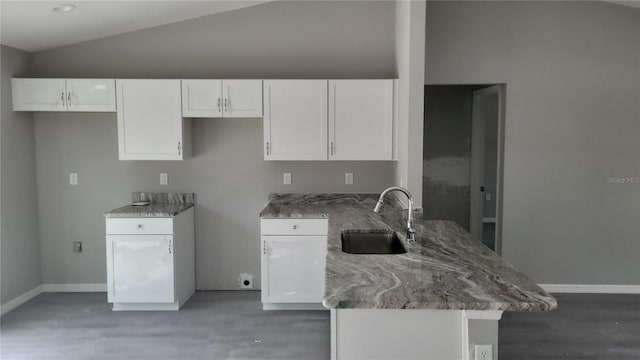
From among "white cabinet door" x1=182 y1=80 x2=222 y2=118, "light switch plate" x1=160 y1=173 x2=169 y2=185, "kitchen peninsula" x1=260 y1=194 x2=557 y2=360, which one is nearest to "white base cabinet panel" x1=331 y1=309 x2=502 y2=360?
"kitchen peninsula" x1=260 y1=194 x2=557 y2=360

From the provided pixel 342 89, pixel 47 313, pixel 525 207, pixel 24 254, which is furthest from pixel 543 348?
pixel 24 254

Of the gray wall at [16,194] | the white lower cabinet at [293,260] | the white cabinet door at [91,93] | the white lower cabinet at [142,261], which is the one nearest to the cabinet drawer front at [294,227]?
the white lower cabinet at [293,260]

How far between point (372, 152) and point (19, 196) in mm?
3132

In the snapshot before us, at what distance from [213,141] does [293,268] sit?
1.44 m

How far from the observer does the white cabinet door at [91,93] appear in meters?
4.14

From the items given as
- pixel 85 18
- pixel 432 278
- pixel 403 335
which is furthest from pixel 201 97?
pixel 403 335

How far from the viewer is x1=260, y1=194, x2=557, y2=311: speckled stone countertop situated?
1.66 meters

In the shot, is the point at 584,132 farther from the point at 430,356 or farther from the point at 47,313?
the point at 47,313

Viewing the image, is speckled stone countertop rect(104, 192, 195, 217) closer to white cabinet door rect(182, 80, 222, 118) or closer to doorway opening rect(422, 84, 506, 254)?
white cabinet door rect(182, 80, 222, 118)

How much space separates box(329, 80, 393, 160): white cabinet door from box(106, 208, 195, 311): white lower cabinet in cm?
157

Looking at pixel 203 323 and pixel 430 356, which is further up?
pixel 430 356

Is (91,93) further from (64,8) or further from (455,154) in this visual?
(455,154)

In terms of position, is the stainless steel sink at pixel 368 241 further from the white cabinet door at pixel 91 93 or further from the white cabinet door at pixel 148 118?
the white cabinet door at pixel 91 93

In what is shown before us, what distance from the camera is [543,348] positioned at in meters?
3.39
